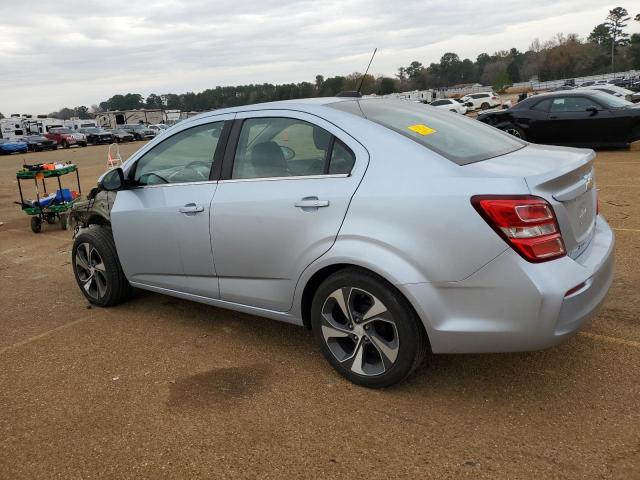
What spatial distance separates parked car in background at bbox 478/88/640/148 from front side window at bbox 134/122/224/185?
1070 centimetres

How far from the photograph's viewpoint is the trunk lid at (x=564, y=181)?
2.69 meters

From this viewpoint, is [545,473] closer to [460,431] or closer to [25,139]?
[460,431]

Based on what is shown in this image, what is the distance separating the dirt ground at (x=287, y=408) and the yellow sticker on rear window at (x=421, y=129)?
1.42 meters

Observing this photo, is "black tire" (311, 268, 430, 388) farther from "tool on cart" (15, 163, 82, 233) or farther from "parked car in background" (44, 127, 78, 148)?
"parked car in background" (44, 127, 78, 148)

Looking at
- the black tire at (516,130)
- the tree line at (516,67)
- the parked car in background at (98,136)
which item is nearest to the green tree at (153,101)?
the tree line at (516,67)

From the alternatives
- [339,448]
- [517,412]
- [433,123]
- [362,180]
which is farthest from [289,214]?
[517,412]

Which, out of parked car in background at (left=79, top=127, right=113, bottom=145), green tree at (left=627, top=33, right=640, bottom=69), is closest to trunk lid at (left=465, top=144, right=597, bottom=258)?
parked car in background at (left=79, top=127, right=113, bottom=145)

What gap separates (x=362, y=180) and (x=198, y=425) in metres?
1.59

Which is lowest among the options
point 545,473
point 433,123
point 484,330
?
point 545,473

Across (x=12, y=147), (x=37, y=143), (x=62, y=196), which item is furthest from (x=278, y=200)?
(x=37, y=143)

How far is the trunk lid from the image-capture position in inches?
106

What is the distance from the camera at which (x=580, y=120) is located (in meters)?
12.3

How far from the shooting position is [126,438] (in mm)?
2885

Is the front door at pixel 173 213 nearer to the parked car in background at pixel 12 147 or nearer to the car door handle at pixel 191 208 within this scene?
the car door handle at pixel 191 208
